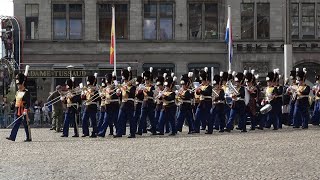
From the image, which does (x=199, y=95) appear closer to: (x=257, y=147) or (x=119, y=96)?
(x=119, y=96)

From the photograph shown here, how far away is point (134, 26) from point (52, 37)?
5.51 m

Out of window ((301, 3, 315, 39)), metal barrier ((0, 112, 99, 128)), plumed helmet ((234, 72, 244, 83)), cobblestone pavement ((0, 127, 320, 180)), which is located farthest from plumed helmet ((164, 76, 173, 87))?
window ((301, 3, 315, 39))

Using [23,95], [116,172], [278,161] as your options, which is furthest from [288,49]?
[116,172]

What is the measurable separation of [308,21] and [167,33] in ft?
32.1

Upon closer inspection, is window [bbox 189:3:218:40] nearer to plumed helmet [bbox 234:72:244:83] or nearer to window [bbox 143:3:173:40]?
window [bbox 143:3:173:40]

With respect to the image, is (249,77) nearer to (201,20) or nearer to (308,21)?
(201,20)

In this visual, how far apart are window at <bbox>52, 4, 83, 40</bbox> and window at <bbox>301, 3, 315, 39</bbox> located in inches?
598

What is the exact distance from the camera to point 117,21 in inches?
1874

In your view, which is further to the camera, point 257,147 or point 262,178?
point 257,147

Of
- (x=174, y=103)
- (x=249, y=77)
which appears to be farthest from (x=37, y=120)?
(x=249, y=77)

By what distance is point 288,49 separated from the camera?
30641mm

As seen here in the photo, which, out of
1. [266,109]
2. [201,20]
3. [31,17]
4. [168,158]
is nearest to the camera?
[168,158]

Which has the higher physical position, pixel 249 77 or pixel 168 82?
pixel 249 77

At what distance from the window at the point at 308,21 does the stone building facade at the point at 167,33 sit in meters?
0.07
